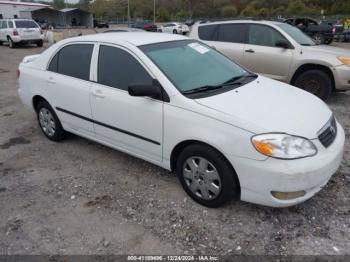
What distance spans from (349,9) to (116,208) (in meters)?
70.9

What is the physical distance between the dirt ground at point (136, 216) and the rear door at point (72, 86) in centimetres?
54

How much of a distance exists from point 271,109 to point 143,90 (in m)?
1.21

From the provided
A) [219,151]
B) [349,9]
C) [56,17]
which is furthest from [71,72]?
[349,9]

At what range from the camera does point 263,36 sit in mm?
6812

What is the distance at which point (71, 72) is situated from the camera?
4086mm

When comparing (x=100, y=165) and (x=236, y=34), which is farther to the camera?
(x=236, y=34)

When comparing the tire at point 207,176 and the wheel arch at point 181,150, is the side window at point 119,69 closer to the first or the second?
the wheel arch at point 181,150

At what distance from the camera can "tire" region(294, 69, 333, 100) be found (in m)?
6.19

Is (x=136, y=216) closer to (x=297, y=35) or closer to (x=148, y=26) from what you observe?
(x=297, y=35)

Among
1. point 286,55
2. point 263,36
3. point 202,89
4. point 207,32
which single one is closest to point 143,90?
point 202,89

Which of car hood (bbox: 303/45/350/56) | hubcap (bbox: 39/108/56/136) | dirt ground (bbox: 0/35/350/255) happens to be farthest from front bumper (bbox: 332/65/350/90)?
hubcap (bbox: 39/108/56/136)

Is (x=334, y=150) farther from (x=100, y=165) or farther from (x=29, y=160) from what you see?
(x=29, y=160)

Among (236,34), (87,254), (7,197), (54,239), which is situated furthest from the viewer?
(236,34)

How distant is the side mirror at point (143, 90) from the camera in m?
3.05
